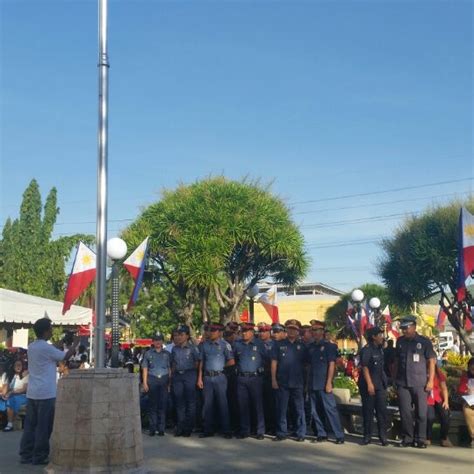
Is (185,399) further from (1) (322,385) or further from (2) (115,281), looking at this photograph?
(2) (115,281)

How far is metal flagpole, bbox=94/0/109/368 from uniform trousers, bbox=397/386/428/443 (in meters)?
4.26

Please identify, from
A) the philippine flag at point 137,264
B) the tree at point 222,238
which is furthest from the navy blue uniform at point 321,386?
the tree at point 222,238

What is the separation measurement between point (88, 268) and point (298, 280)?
9265mm

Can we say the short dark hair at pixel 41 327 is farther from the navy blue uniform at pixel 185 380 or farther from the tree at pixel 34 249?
the tree at pixel 34 249

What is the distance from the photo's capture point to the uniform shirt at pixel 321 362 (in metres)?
10.4

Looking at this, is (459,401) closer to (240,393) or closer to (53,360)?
(240,393)

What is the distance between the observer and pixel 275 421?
11.1 m

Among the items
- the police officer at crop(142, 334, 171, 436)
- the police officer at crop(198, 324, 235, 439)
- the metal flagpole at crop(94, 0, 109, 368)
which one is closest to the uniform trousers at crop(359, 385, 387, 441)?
the police officer at crop(198, 324, 235, 439)

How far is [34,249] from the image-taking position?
47.8 m

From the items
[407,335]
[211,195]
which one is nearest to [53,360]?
[407,335]

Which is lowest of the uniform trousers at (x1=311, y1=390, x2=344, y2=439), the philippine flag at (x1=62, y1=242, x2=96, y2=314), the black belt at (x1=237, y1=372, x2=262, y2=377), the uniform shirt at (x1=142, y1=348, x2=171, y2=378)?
the uniform trousers at (x1=311, y1=390, x2=344, y2=439)

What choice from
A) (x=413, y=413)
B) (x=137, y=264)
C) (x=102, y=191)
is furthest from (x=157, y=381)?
(x=137, y=264)

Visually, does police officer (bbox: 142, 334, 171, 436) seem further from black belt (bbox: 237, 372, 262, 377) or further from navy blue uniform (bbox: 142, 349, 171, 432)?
black belt (bbox: 237, 372, 262, 377)

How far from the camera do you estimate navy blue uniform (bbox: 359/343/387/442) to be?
9.84 metres
